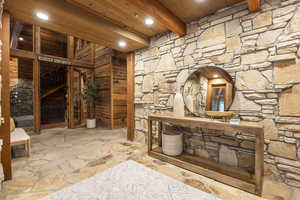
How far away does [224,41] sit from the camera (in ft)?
6.95

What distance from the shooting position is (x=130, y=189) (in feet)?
5.38

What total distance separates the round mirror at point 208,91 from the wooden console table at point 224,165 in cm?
40

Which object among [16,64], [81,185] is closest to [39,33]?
[16,64]

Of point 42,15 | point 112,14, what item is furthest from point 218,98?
point 42,15

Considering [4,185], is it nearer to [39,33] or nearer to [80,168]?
[80,168]

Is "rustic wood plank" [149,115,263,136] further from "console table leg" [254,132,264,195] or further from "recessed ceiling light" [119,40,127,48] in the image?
"recessed ceiling light" [119,40,127,48]

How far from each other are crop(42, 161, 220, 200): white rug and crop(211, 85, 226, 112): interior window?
1239 mm

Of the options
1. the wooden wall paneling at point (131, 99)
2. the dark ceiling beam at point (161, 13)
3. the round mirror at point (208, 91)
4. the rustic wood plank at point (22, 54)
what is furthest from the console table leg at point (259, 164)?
the rustic wood plank at point (22, 54)

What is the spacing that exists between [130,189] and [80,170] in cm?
92

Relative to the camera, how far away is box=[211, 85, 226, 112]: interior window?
2143 millimetres

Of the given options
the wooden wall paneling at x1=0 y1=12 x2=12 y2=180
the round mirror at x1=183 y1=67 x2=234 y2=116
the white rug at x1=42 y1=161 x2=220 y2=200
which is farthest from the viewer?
the round mirror at x1=183 y1=67 x2=234 y2=116

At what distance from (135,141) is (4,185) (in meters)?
2.25

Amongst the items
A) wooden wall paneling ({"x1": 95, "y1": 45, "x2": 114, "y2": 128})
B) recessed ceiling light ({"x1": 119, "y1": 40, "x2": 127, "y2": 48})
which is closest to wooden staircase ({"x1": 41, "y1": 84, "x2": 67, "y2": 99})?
wooden wall paneling ({"x1": 95, "y1": 45, "x2": 114, "y2": 128})

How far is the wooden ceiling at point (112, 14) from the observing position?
5.98 feet
